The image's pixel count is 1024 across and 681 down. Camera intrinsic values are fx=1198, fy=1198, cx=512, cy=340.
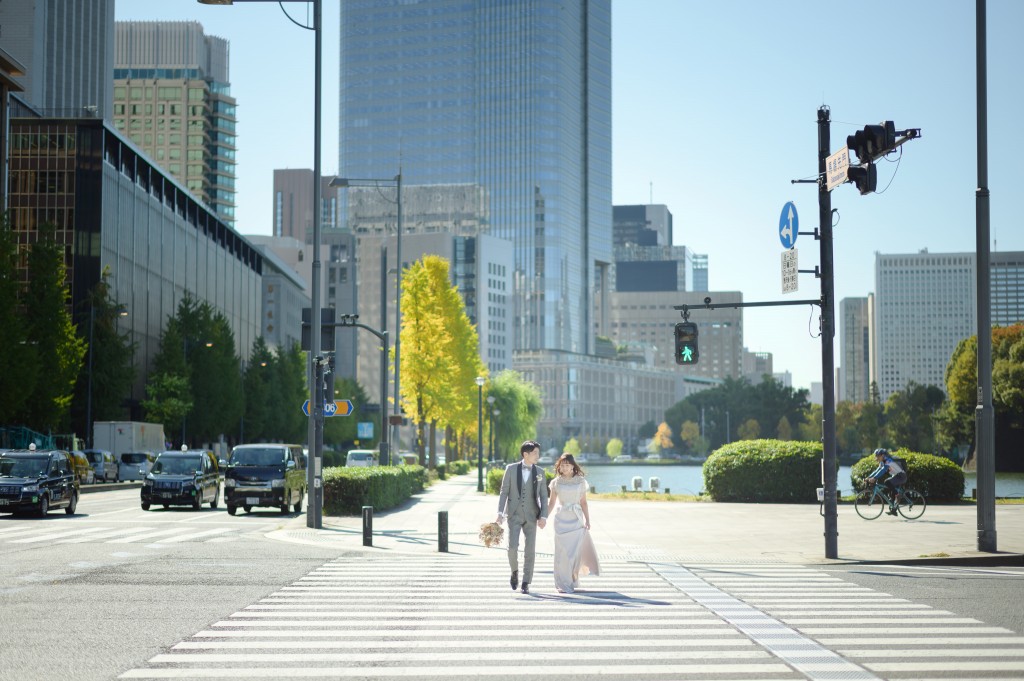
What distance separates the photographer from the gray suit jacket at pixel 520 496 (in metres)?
14.9

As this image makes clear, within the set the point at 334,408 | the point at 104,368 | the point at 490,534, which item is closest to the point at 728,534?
the point at 334,408

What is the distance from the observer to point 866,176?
17250 millimetres

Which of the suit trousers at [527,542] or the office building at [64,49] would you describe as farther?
the office building at [64,49]

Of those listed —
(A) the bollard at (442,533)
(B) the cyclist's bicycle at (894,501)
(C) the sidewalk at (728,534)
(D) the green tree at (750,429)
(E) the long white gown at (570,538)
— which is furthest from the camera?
(D) the green tree at (750,429)

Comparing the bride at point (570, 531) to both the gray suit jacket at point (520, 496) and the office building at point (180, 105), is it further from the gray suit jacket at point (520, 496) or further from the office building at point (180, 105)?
the office building at point (180, 105)

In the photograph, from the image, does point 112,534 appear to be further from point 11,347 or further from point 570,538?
point 11,347

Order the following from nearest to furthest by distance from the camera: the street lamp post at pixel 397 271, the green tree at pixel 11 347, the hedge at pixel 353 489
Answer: the hedge at pixel 353 489, the street lamp post at pixel 397 271, the green tree at pixel 11 347

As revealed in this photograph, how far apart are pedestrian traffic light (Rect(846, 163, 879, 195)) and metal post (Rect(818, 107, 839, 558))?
1.71m

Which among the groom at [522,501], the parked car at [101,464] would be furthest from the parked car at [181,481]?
the parked car at [101,464]

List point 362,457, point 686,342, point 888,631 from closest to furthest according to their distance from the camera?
point 888,631 < point 686,342 < point 362,457

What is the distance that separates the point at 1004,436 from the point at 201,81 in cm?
12739

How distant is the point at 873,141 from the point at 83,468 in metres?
46.1

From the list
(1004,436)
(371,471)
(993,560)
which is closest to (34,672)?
(993,560)

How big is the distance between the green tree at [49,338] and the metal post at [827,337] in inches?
1914
